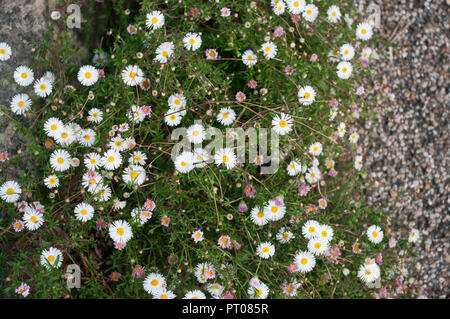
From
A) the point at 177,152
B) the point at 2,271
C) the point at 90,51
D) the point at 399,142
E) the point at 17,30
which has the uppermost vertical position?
the point at 17,30

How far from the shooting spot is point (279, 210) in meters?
2.27

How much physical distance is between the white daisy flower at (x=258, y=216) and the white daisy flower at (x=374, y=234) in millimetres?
745

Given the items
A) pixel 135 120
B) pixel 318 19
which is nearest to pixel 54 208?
pixel 135 120

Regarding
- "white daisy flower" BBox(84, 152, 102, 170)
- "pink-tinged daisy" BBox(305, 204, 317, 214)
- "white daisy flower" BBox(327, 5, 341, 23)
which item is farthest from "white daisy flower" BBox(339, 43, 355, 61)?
"white daisy flower" BBox(84, 152, 102, 170)

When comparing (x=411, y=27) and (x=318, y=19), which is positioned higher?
(x=318, y=19)

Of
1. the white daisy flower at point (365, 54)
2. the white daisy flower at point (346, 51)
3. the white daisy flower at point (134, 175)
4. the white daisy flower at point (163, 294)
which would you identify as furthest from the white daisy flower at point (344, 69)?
the white daisy flower at point (163, 294)

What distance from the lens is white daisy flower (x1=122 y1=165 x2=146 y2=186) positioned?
2.11 metres

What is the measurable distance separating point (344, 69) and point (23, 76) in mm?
1831

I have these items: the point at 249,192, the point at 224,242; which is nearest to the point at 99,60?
the point at 249,192

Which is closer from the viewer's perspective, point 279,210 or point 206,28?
point 279,210

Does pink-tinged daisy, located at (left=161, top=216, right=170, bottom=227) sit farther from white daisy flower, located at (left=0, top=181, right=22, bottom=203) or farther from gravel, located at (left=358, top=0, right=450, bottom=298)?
gravel, located at (left=358, top=0, right=450, bottom=298)

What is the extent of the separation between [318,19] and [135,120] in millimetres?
1351

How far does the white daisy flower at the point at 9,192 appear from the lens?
2168 millimetres

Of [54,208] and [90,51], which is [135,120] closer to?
[54,208]
